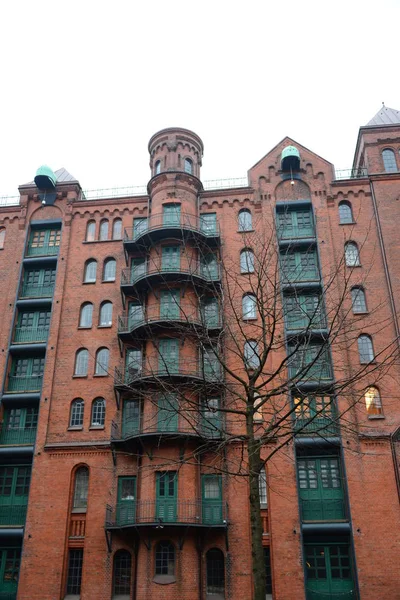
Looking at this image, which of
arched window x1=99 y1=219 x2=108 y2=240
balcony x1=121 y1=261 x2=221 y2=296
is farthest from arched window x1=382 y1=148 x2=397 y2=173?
arched window x1=99 y1=219 x2=108 y2=240

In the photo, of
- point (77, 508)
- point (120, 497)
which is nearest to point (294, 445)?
point (120, 497)

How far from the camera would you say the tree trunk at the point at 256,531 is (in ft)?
42.4

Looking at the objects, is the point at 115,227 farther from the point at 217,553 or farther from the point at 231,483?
the point at 217,553

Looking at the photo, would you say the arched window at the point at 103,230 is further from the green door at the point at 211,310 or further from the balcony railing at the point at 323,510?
the balcony railing at the point at 323,510

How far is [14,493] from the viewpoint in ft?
88.5

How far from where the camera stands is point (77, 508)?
26.3 meters

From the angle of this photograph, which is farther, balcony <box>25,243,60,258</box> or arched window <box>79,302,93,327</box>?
balcony <box>25,243,60,258</box>

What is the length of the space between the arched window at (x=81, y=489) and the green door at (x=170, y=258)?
10971 millimetres

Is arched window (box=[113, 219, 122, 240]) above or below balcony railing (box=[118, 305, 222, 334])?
above

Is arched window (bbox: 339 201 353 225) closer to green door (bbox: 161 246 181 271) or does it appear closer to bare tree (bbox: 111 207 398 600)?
bare tree (bbox: 111 207 398 600)

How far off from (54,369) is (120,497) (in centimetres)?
750

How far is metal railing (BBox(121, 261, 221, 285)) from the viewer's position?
28.8 metres

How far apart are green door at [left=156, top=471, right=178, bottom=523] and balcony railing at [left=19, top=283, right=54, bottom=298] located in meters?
12.5

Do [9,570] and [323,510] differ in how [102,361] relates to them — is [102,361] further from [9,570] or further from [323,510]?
[323,510]
